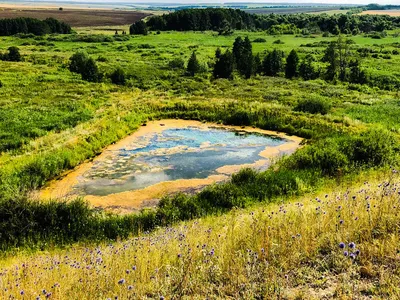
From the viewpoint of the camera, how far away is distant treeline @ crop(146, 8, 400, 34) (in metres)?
111

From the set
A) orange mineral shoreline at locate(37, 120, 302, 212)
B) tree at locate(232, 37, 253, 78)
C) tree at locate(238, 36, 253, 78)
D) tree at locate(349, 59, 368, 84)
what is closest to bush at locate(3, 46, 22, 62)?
tree at locate(232, 37, 253, 78)

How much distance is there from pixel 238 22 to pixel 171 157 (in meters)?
117

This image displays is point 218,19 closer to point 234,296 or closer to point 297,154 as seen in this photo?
point 297,154

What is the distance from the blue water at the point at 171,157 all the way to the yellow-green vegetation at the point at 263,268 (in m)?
9.44

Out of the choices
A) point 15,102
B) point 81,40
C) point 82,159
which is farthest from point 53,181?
point 81,40

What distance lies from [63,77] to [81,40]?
44.7 m

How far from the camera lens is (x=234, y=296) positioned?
4855 millimetres

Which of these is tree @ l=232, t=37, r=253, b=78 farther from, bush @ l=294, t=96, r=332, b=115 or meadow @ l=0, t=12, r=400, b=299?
bush @ l=294, t=96, r=332, b=115

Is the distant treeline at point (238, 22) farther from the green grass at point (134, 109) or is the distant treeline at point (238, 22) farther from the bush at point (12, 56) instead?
the green grass at point (134, 109)

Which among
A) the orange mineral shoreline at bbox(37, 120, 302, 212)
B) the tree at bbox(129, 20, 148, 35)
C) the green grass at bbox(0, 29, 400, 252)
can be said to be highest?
the tree at bbox(129, 20, 148, 35)

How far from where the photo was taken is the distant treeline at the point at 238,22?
111188 millimetres

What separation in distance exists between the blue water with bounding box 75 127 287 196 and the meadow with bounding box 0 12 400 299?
1.64 m

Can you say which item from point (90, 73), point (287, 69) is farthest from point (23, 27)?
point (287, 69)

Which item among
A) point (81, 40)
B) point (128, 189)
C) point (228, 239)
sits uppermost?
point (81, 40)
